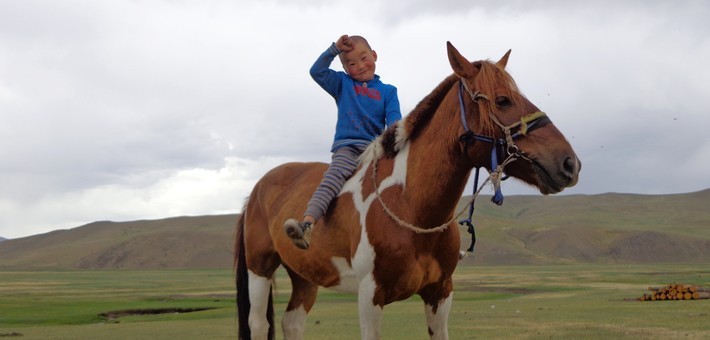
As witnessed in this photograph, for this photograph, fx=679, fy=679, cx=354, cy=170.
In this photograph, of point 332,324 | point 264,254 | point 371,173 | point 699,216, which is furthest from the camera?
point 699,216

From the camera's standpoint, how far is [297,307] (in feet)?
21.6

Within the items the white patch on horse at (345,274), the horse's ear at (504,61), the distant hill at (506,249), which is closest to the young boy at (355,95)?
the white patch on horse at (345,274)

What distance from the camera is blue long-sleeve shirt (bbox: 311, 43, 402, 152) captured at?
578cm

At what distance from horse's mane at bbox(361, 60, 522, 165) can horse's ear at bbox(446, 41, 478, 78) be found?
0.06 m

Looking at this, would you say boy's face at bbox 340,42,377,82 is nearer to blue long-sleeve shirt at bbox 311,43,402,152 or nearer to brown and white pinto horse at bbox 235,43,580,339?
Answer: blue long-sleeve shirt at bbox 311,43,402,152

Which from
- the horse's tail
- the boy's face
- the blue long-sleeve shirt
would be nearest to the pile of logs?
the horse's tail

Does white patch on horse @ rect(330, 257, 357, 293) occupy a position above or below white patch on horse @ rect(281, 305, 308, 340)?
above

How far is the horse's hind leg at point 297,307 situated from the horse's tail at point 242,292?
430 mm

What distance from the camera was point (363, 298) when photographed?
187 inches

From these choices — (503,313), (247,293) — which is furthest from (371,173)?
(503,313)

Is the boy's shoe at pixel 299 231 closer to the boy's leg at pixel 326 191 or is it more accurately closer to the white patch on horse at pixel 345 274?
the boy's leg at pixel 326 191

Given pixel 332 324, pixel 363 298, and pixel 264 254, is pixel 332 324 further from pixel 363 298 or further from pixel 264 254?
pixel 363 298

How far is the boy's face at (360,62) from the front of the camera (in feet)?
19.1

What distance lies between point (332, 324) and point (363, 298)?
12.5 metres
